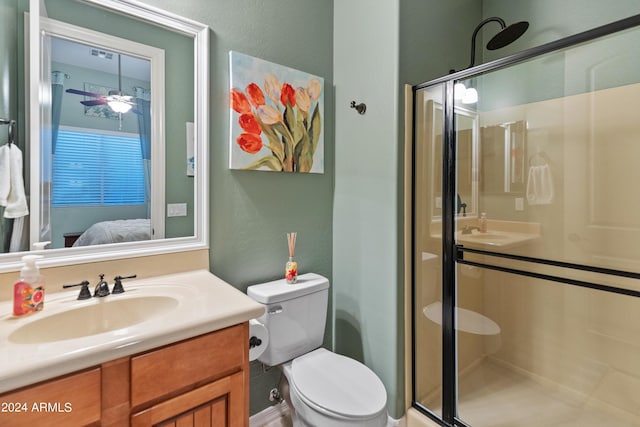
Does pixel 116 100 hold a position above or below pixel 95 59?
below

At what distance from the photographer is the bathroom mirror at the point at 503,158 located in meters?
1.64

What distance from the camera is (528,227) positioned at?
5.54ft

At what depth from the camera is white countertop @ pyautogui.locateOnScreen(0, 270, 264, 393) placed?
65cm

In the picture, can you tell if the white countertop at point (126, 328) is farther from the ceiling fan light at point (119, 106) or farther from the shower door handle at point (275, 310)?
the ceiling fan light at point (119, 106)

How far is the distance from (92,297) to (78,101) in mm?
739

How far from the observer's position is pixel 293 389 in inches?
51.3

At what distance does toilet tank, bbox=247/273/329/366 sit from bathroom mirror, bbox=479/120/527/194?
42.1 inches

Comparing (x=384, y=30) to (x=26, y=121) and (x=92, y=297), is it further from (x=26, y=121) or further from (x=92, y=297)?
(x=92, y=297)

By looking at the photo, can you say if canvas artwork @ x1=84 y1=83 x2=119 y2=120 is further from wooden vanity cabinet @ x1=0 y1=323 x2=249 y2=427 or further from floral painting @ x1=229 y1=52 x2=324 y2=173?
wooden vanity cabinet @ x1=0 y1=323 x2=249 y2=427

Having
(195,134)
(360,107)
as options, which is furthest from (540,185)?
(195,134)

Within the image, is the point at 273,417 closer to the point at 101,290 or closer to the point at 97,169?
the point at 101,290

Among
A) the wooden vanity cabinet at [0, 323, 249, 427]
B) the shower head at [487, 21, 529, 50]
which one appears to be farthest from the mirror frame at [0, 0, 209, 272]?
the shower head at [487, 21, 529, 50]

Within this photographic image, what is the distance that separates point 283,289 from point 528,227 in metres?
1.40

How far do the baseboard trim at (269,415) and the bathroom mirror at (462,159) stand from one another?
134cm
